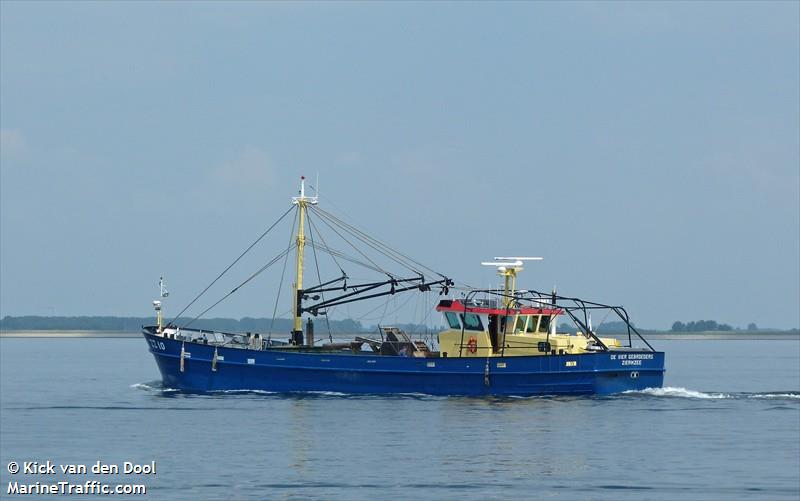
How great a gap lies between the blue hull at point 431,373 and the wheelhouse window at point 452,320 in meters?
1.86

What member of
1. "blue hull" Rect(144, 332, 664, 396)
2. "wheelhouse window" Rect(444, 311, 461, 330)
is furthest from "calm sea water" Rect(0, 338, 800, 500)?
"wheelhouse window" Rect(444, 311, 461, 330)

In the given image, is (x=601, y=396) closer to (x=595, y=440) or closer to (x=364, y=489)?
(x=595, y=440)

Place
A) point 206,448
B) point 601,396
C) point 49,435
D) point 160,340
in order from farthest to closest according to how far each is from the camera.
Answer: point 160,340
point 601,396
point 49,435
point 206,448

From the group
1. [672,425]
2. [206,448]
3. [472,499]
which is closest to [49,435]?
[206,448]

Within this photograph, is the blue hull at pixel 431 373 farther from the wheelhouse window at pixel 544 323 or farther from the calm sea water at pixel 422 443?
the wheelhouse window at pixel 544 323

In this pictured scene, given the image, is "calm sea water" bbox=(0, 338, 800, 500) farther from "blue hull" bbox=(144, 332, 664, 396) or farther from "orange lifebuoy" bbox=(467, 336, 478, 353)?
"orange lifebuoy" bbox=(467, 336, 478, 353)

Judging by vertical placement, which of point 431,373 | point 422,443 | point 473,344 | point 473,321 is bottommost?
point 422,443

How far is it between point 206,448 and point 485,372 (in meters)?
16.2

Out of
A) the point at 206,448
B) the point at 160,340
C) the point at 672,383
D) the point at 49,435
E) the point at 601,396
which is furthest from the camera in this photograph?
the point at 672,383

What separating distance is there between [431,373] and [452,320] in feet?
8.60

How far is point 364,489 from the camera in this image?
28.9 meters

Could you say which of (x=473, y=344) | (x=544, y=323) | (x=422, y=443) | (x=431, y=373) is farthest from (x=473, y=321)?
(x=422, y=443)

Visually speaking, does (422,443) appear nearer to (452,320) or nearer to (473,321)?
(473,321)

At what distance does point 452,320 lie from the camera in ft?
167
